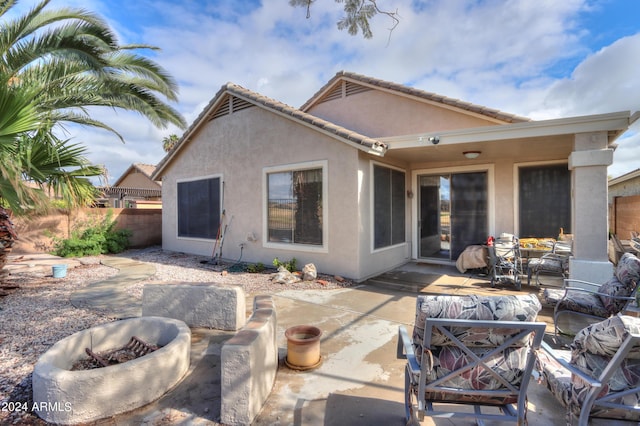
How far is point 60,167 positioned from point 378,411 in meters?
6.03

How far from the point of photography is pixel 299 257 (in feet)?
27.8

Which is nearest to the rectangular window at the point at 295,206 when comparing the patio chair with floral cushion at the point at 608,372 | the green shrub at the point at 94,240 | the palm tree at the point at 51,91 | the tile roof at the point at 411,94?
the palm tree at the point at 51,91

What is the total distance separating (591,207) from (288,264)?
6.42 metres

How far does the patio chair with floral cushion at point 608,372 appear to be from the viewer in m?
1.90

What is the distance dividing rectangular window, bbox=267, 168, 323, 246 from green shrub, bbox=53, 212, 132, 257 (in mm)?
7232

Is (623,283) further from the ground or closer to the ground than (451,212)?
closer to the ground

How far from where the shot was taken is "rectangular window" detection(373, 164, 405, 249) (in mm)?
8141

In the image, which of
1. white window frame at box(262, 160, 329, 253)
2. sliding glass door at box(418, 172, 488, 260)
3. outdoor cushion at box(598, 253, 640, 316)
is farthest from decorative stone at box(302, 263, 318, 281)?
outdoor cushion at box(598, 253, 640, 316)

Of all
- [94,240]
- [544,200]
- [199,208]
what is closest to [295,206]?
[199,208]

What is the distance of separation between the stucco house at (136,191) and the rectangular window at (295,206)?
14783 mm

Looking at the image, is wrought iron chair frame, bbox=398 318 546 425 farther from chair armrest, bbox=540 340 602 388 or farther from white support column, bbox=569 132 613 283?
white support column, bbox=569 132 613 283

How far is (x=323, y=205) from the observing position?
7926mm

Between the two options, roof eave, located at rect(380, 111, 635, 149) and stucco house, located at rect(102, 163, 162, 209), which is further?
stucco house, located at rect(102, 163, 162, 209)

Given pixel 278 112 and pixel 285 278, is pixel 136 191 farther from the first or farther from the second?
pixel 285 278
